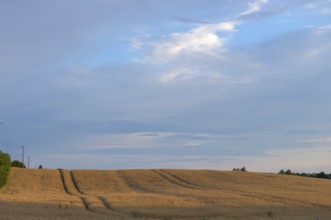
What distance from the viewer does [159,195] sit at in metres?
58.2

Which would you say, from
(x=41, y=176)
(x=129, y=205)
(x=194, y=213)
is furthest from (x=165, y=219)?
(x=41, y=176)

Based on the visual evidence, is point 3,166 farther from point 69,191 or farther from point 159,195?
point 159,195

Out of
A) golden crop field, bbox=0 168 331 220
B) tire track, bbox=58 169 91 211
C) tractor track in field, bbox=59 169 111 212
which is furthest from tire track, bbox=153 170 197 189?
tire track, bbox=58 169 91 211

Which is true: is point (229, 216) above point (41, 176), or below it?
below

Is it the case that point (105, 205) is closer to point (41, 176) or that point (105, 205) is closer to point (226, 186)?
point (226, 186)

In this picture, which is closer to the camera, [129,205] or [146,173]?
[129,205]

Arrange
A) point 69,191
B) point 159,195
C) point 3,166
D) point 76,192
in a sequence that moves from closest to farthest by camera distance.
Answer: point 159,195 < point 76,192 < point 69,191 < point 3,166

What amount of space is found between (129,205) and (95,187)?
31.9 meters

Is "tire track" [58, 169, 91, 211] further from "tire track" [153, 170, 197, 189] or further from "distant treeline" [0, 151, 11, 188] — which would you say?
"tire track" [153, 170, 197, 189]

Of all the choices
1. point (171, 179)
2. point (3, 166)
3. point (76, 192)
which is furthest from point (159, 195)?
point (3, 166)

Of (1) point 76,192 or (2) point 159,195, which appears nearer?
(2) point 159,195

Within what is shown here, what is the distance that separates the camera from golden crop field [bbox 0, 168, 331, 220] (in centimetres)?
3972

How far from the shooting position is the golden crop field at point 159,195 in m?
39.7

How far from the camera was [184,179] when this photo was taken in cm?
8719
